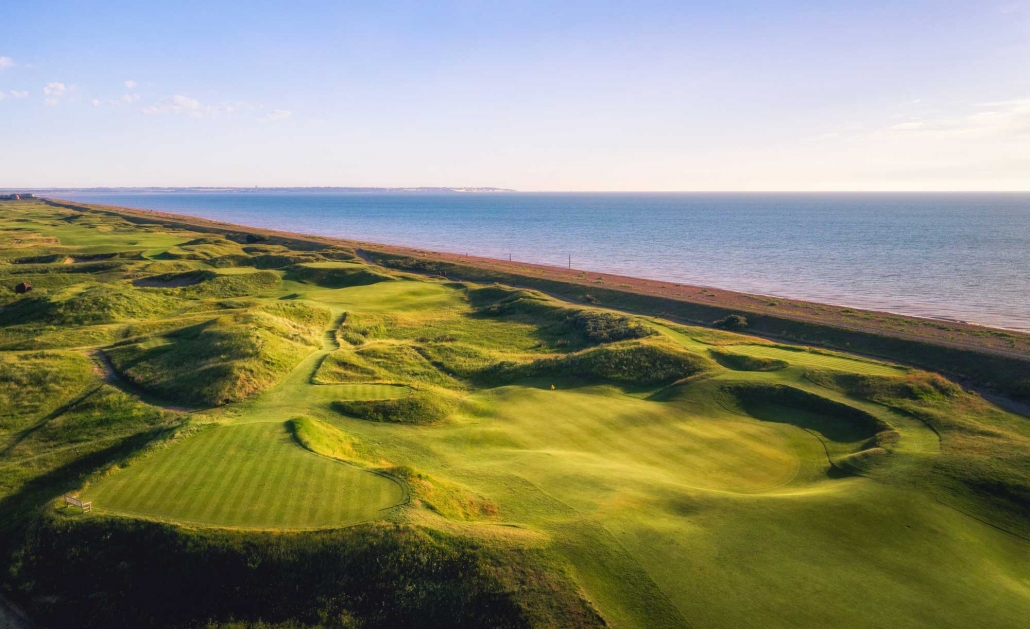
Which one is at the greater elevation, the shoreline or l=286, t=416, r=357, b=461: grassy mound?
the shoreline

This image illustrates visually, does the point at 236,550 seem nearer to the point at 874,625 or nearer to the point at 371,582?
the point at 371,582

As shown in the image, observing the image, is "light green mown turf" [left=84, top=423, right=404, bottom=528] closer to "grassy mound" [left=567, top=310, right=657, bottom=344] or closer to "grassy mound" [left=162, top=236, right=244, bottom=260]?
"grassy mound" [left=567, top=310, right=657, bottom=344]

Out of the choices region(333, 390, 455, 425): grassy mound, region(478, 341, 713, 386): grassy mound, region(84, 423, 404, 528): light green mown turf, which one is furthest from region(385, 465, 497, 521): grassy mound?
region(478, 341, 713, 386): grassy mound

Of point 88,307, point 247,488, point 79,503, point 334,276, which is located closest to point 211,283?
point 334,276

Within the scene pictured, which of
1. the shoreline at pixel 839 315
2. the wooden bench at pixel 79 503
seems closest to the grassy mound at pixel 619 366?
the shoreline at pixel 839 315

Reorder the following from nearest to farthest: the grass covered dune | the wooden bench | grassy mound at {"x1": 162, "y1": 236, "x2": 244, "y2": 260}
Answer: the grass covered dune → the wooden bench → grassy mound at {"x1": 162, "y1": 236, "x2": 244, "y2": 260}

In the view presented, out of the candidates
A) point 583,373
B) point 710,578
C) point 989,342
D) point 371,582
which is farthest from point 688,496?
point 989,342
